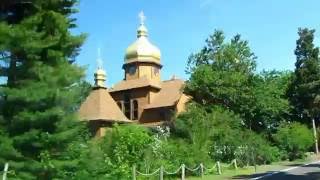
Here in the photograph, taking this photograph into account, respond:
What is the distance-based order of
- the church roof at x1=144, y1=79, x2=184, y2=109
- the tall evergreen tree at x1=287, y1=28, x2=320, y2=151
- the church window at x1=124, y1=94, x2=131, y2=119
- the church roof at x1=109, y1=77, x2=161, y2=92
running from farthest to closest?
the church window at x1=124, y1=94, x2=131, y2=119 < the church roof at x1=109, y1=77, x2=161, y2=92 < the tall evergreen tree at x1=287, y1=28, x2=320, y2=151 < the church roof at x1=144, y1=79, x2=184, y2=109

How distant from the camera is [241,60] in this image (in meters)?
53.4

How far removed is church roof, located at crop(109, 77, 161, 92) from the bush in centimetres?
1902

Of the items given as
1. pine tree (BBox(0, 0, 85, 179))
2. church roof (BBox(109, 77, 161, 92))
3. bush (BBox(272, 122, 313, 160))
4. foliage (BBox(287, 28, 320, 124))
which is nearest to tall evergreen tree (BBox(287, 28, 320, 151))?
foliage (BBox(287, 28, 320, 124))

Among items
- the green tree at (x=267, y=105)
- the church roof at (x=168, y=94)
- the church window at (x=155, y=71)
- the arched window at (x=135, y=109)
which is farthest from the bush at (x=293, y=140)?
the church window at (x=155, y=71)

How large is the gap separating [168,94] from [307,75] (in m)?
16.2

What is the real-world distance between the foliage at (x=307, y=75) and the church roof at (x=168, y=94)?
1372 cm

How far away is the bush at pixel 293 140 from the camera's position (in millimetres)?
49406

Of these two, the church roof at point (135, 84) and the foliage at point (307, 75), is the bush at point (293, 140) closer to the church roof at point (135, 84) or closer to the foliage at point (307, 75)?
the foliage at point (307, 75)

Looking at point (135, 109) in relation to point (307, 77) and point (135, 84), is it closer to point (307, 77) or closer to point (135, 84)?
point (135, 84)

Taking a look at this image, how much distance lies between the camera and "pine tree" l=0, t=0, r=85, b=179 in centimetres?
1820

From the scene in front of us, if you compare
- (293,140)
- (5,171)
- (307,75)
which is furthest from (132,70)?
(5,171)

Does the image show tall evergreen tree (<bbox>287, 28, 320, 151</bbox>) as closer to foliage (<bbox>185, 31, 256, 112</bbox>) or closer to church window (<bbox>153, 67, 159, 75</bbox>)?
foliage (<bbox>185, 31, 256, 112</bbox>)

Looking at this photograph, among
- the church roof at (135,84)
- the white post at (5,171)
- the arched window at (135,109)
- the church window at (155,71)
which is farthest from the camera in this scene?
the church window at (155,71)

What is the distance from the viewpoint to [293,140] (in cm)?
4931
